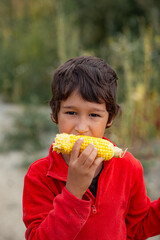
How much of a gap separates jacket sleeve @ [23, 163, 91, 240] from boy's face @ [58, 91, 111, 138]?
0.27m

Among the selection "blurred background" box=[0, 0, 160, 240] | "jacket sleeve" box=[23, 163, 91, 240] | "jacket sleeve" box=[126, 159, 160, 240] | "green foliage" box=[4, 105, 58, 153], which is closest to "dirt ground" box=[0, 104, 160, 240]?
"blurred background" box=[0, 0, 160, 240]

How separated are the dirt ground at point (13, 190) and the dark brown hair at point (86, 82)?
1890 millimetres

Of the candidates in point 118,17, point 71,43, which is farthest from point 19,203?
point 118,17

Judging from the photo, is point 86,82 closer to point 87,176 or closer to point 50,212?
point 87,176

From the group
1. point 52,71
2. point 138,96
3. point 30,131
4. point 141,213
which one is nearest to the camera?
point 141,213

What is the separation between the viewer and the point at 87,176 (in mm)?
1262

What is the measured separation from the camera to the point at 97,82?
147cm

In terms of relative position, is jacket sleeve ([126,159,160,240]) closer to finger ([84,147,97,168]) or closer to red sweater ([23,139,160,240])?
red sweater ([23,139,160,240])

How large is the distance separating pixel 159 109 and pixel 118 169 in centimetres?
326

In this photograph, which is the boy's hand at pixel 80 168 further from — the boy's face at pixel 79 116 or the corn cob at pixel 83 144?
the boy's face at pixel 79 116

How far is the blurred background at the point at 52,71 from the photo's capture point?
397cm

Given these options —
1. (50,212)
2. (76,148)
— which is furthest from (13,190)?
(76,148)

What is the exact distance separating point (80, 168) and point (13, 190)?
273 cm

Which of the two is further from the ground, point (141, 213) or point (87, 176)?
point (87, 176)
